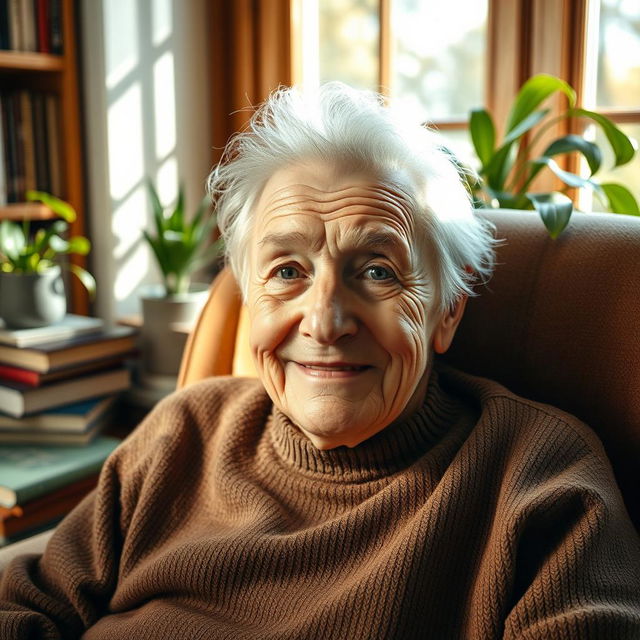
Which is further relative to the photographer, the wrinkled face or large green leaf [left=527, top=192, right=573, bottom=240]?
large green leaf [left=527, top=192, right=573, bottom=240]

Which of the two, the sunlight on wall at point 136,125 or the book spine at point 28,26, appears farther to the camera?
the sunlight on wall at point 136,125

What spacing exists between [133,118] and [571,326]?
1740 millimetres

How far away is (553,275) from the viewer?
51.7 inches

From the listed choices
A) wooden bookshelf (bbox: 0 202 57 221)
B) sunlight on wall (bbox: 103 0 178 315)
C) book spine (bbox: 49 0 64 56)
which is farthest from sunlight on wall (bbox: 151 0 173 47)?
wooden bookshelf (bbox: 0 202 57 221)

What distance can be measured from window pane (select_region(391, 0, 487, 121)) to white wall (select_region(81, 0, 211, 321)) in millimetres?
717

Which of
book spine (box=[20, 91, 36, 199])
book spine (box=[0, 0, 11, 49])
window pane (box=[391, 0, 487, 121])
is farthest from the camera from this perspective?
book spine (box=[20, 91, 36, 199])

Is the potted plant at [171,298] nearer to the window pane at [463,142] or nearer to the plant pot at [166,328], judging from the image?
the plant pot at [166,328]

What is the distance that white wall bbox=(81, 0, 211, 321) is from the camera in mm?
2506

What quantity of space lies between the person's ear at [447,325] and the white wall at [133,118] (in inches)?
61.0

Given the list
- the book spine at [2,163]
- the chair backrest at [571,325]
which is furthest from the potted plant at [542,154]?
the book spine at [2,163]

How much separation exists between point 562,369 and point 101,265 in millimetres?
1726

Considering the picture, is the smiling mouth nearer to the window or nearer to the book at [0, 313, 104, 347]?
the window

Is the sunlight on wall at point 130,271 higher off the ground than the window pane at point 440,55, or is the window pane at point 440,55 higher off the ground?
the window pane at point 440,55

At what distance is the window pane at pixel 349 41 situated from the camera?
8.02 ft
